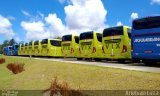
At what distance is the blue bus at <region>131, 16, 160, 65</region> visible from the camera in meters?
20.6

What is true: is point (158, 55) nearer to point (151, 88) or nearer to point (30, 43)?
point (151, 88)

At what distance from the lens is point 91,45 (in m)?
30.7

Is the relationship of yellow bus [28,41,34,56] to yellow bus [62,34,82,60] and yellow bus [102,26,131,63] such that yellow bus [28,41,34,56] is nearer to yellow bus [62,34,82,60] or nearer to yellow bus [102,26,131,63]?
yellow bus [62,34,82,60]

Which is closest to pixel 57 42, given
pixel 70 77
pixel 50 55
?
pixel 50 55

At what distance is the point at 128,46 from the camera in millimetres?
25547

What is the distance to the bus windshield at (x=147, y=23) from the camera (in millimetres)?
20703

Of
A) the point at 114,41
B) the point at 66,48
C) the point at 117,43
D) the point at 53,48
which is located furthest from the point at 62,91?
the point at 53,48

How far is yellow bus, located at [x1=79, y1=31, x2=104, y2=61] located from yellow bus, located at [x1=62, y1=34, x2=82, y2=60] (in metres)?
2.19

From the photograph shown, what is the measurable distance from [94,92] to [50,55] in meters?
31.9

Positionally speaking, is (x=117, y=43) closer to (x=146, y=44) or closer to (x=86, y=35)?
(x=146, y=44)

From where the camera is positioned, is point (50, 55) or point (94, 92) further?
point (50, 55)

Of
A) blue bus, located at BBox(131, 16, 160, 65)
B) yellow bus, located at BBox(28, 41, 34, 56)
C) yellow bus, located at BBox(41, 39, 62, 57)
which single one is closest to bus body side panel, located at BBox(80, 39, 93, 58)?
blue bus, located at BBox(131, 16, 160, 65)

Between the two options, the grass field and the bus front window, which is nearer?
the grass field

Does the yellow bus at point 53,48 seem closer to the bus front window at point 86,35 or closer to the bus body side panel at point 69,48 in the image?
→ the bus body side panel at point 69,48
